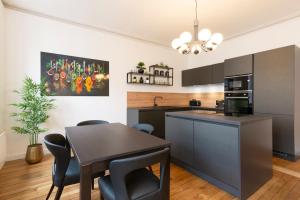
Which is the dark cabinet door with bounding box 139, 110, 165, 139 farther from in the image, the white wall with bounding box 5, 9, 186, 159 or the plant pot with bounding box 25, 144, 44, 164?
the plant pot with bounding box 25, 144, 44, 164

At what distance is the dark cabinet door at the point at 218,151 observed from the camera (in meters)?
1.76

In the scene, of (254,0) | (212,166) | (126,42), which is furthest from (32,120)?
(254,0)

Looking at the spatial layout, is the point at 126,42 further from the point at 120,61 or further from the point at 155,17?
the point at 155,17

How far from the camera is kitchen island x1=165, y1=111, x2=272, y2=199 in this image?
1.74 meters

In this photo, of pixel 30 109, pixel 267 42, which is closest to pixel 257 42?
pixel 267 42

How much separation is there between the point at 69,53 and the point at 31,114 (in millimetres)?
A: 1407

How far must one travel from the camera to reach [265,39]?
3.57 m

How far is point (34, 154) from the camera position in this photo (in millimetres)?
2691

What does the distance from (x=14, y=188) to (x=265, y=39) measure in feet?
17.0

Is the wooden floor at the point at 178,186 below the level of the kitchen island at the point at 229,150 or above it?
below

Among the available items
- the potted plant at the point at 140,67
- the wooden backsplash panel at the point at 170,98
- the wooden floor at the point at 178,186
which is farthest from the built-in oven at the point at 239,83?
the potted plant at the point at 140,67

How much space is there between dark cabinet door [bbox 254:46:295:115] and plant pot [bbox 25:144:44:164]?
414 centimetres

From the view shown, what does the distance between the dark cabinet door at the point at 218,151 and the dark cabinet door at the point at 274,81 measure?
1822mm

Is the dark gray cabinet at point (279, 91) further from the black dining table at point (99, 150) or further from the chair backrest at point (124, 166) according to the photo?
the chair backrest at point (124, 166)
